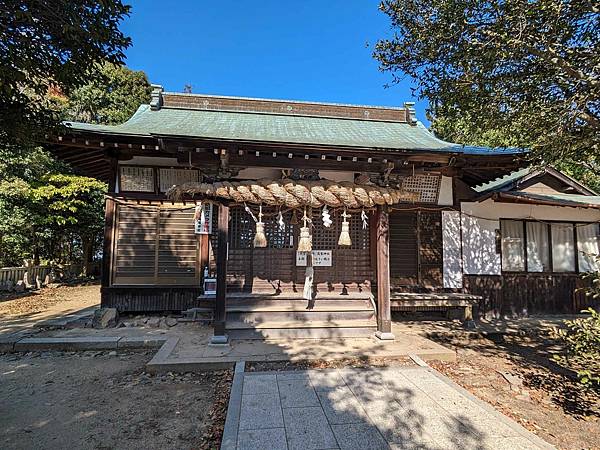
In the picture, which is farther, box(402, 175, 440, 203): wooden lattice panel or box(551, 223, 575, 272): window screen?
box(551, 223, 575, 272): window screen

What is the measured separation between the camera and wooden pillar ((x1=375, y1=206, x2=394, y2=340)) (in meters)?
6.43

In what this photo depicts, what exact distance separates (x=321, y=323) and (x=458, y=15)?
5666 mm

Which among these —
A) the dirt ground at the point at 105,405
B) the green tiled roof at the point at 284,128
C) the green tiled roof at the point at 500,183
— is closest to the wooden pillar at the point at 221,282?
the dirt ground at the point at 105,405

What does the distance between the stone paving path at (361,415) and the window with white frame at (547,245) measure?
6.40 metres

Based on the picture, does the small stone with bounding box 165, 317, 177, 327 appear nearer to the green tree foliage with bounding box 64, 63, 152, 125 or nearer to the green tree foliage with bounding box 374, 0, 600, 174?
the green tree foliage with bounding box 374, 0, 600, 174

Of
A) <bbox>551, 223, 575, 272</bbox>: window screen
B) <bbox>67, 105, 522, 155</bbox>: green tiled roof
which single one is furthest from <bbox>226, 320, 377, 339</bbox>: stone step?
<bbox>551, 223, 575, 272</bbox>: window screen

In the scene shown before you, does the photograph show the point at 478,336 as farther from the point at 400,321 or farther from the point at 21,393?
the point at 21,393

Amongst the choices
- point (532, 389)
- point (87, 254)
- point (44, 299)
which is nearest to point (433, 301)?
point (532, 389)

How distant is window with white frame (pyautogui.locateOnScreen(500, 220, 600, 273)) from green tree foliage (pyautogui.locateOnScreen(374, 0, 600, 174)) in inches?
206

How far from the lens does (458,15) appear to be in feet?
14.4

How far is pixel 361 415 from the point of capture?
3.54m

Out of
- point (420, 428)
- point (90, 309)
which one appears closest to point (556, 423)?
point (420, 428)

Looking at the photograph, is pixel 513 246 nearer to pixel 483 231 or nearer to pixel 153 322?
pixel 483 231

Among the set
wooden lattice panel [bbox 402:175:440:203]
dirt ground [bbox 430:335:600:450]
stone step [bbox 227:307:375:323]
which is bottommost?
dirt ground [bbox 430:335:600:450]
